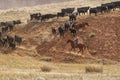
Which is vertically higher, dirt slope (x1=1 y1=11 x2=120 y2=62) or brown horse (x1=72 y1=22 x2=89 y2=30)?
brown horse (x1=72 y1=22 x2=89 y2=30)

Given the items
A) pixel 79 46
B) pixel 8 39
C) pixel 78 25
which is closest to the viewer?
pixel 79 46

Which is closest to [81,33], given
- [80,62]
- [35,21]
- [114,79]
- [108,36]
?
[108,36]

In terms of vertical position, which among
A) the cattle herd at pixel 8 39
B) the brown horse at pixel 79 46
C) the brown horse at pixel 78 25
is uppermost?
the brown horse at pixel 78 25

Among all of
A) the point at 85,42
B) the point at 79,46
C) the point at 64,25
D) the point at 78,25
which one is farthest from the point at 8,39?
the point at 79,46

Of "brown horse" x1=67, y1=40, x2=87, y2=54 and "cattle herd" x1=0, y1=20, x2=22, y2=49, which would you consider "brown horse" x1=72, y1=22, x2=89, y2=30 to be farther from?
"cattle herd" x1=0, y1=20, x2=22, y2=49

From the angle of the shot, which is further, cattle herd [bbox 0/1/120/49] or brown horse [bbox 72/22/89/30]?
cattle herd [bbox 0/1/120/49]

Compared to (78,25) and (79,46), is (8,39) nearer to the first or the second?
(78,25)

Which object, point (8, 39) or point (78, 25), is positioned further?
point (8, 39)

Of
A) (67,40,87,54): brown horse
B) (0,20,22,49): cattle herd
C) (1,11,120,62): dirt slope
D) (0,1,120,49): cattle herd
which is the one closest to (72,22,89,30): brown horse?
(0,1,120,49): cattle herd

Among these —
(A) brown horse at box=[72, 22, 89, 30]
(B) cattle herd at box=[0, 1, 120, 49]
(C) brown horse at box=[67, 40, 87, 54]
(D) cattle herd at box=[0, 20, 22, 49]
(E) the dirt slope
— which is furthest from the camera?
(D) cattle herd at box=[0, 20, 22, 49]

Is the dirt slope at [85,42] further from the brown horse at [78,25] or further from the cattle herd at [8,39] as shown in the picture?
the cattle herd at [8,39]

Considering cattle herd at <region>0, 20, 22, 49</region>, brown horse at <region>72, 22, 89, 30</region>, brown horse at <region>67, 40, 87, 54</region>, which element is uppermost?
brown horse at <region>72, 22, 89, 30</region>

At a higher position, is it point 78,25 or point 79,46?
point 78,25

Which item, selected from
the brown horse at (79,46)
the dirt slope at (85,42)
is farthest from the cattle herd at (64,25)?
the brown horse at (79,46)
